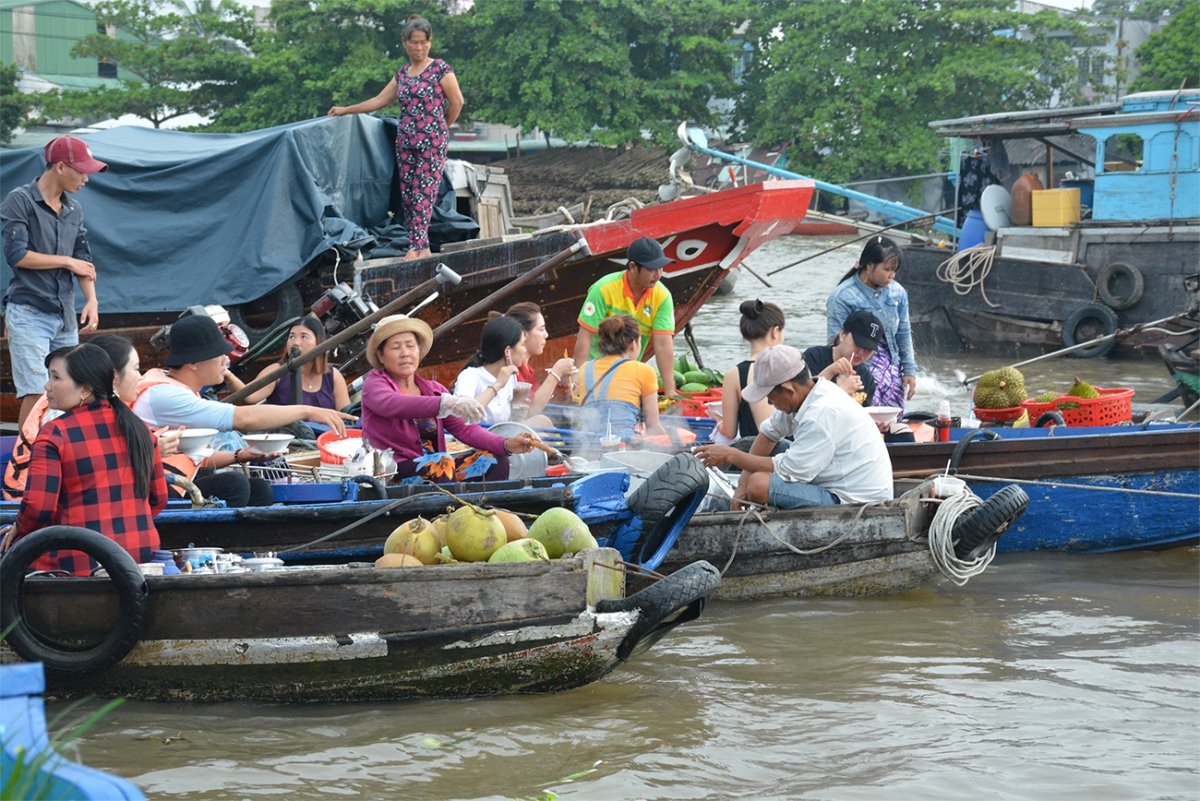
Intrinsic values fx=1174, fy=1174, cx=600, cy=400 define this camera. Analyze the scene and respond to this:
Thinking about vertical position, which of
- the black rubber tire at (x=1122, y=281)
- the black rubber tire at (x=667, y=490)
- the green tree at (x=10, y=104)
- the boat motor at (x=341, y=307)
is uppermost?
the green tree at (x=10, y=104)

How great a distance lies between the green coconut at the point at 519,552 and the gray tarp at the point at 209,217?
472cm

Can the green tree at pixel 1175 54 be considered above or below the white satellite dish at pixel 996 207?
above

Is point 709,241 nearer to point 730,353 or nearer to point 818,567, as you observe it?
point 818,567

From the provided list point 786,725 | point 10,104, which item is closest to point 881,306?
point 786,725

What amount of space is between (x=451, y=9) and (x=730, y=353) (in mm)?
17024

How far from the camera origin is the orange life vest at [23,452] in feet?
14.9

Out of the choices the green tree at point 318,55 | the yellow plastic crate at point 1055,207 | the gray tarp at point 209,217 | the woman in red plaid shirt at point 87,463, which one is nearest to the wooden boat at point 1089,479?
the woman in red plaid shirt at point 87,463

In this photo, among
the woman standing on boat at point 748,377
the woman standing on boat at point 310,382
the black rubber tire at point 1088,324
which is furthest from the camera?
the black rubber tire at point 1088,324

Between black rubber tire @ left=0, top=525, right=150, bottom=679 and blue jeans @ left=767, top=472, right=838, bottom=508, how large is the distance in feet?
9.58

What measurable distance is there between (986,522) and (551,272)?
4.58m

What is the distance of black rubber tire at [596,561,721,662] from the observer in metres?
Answer: 4.21

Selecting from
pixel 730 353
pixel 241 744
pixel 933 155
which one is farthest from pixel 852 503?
pixel 933 155

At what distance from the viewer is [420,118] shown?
840 cm

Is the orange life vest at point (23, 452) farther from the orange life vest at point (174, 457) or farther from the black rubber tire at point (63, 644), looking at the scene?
the black rubber tire at point (63, 644)
